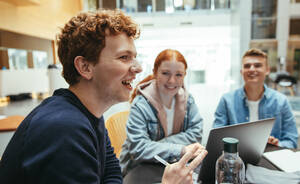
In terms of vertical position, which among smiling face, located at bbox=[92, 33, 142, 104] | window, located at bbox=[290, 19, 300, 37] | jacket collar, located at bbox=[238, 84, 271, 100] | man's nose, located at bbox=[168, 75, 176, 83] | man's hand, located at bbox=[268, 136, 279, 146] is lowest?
man's hand, located at bbox=[268, 136, 279, 146]

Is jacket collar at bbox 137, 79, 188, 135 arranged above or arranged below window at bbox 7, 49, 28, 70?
below

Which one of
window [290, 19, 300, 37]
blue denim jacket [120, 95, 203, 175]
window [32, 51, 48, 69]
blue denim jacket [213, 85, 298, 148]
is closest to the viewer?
blue denim jacket [120, 95, 203, 175]

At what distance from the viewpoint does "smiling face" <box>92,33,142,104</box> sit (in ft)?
2.46

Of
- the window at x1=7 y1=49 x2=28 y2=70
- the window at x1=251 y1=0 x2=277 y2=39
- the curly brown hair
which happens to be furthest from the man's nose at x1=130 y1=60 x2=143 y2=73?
the window at x1=7 y1=49 x2=28 y2=70

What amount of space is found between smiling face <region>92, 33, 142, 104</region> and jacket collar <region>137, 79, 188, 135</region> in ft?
2.27

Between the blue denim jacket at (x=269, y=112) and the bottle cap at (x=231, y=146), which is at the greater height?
the bottle cap at (x=231, y=146)

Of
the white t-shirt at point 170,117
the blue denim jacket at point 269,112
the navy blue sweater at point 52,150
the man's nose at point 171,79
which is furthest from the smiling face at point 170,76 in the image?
the navy blue sweater at point 52,150

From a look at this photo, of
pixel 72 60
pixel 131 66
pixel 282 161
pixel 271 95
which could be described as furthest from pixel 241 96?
pixel 72 60

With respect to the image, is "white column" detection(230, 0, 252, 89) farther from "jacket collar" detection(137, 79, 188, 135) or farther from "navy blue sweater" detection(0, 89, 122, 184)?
"navy blue sweater" detection(0, 89, 122, 184)

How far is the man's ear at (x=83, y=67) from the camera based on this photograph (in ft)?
2.45

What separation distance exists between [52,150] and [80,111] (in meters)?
0.19

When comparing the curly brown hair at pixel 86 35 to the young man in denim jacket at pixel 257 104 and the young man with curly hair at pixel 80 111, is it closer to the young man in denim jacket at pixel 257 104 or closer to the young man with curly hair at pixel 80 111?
the young man with curly hair at pixel 80 111

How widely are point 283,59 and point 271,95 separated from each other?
8.65 ft

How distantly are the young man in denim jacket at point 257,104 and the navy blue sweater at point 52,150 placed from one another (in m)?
1.49
